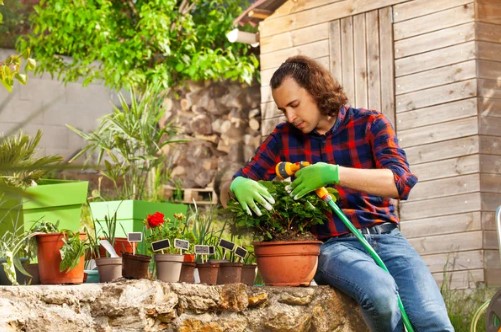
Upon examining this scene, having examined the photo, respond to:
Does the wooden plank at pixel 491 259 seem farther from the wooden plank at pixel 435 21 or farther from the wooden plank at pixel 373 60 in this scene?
the wooden plank at pixel 435 21

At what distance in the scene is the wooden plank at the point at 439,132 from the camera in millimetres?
5969

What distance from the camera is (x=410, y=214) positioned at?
6250 millimetres

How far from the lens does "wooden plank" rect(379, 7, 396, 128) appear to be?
6.52 m

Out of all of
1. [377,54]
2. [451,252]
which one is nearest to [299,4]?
[377,54]

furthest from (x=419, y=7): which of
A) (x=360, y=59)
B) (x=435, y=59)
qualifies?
(x=360, y=59)

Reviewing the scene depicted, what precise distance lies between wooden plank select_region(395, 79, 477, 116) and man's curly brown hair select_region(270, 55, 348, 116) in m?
3.03

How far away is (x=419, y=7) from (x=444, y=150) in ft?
3.44

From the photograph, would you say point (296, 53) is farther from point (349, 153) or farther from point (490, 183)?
point (349, 153)

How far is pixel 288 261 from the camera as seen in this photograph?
9.91 feet

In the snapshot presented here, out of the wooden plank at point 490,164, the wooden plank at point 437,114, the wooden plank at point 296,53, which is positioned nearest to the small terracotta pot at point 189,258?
the wooden plank at point 490,164

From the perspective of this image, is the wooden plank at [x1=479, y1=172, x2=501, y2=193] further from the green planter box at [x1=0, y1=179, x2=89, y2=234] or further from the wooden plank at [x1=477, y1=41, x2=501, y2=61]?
the green planter box at [x1=0, y1=179, x2=89, y2=234]

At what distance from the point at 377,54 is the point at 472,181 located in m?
1.30

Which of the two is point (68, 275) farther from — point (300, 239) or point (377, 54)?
point (377, 54)

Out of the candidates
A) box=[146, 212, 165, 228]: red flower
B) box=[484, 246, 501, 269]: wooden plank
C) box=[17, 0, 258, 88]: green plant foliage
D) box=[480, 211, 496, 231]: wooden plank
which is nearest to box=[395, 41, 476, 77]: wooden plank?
box=[480, 211, 496, 231]: wooden plank
